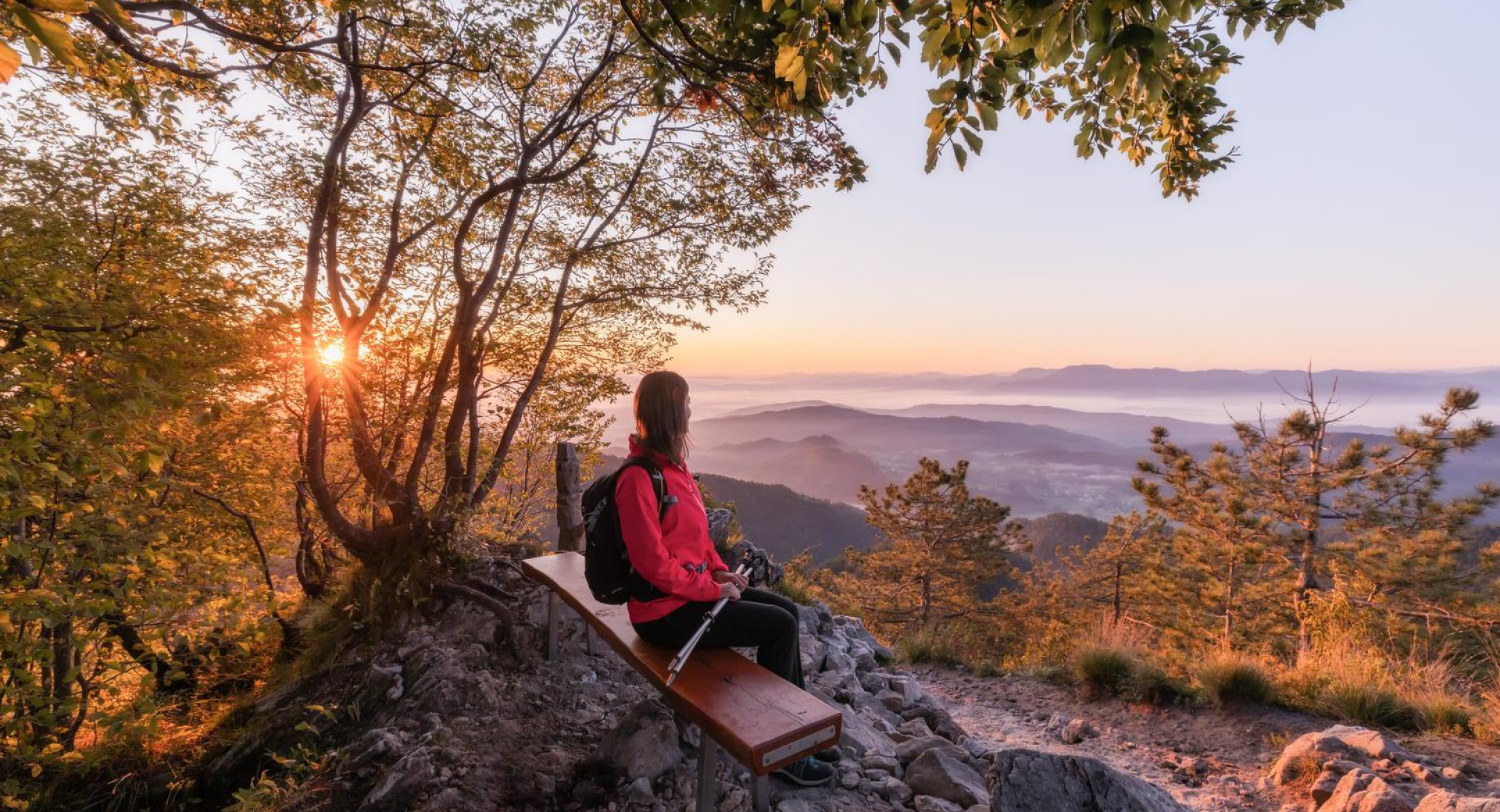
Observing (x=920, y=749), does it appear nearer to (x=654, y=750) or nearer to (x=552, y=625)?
(x=654, y=750)

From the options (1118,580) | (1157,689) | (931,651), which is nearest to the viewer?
(1157,689)

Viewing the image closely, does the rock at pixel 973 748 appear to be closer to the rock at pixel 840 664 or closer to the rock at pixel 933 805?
the rock at pixel 933 805

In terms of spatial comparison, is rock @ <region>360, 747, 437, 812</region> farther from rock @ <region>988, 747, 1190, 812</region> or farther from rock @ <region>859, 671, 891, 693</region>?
rock @ <region>859, 671, 891, 693</region>

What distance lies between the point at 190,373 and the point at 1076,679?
9153mm

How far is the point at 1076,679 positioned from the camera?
6824 mm

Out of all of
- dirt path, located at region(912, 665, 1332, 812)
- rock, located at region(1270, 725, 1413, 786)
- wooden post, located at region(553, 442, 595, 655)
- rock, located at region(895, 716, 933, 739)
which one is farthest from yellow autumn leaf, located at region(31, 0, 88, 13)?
rock, located at region(1270, 725, 1413, 786)

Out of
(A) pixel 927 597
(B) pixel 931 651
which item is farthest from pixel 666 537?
(A) pixel 927 597

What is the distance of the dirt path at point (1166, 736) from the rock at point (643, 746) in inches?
134

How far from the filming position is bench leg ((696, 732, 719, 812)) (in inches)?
103

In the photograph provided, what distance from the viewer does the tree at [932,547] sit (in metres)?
27.6

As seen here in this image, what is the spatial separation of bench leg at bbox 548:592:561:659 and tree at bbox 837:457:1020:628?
24360 millimetres

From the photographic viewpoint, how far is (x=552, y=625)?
452cm

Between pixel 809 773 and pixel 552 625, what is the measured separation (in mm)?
2353

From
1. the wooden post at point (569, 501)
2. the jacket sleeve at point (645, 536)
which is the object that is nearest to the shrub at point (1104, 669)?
the jacket sleeve at point (645, 536)
